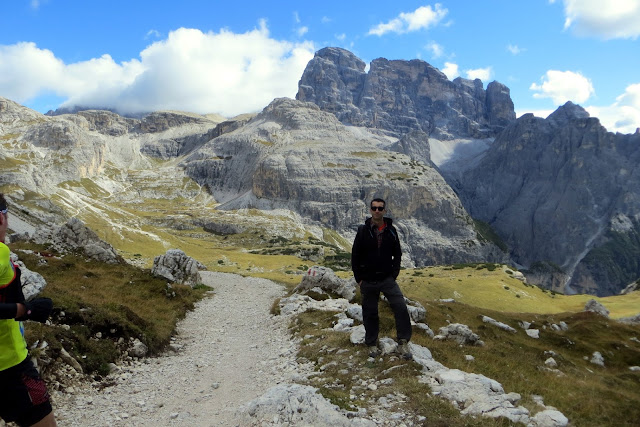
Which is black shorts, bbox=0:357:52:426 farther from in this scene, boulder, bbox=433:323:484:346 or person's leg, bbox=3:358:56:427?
boulder, bbox=433:323:484:346

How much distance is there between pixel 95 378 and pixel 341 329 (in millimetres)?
9551

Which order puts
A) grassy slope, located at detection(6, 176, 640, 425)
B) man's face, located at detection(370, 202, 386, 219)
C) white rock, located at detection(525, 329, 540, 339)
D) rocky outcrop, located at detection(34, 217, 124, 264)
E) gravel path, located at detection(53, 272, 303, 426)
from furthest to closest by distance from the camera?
rocky outcrop, located at detection(34, 217, 124, 264) < white rock, located at detection(525, 329, 540, 339) < man's face, located at detection(370, 202, 386, 219) < grassy slope, located at detection(6, 176, 640, 425) < gravel path, located at detection(53, 272, 303, 426)

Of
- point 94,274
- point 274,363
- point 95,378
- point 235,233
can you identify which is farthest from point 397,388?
point 235,233

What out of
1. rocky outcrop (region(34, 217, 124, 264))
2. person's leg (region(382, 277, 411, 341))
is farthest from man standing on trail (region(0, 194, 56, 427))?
rocky outcrop (region(34, 217, 124, 264))

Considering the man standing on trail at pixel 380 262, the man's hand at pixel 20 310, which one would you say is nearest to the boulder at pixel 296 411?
the man standing on trail at pixel 380 262

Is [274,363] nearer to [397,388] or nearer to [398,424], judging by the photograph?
[397,388]

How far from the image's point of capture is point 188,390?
12320 mm

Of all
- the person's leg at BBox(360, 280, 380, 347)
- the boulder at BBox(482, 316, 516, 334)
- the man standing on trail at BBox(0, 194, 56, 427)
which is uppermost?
the man standing on trail at BBox(0, 194, 56, 427)

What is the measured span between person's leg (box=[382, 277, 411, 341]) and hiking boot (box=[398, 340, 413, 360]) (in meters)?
0.12

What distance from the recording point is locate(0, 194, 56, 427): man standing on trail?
5.63m

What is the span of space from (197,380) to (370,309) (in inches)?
250

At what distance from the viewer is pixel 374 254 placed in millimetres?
12625

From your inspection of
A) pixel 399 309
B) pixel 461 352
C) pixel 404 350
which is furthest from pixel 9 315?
pixel 461 352

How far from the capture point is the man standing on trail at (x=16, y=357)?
5.63 meters
